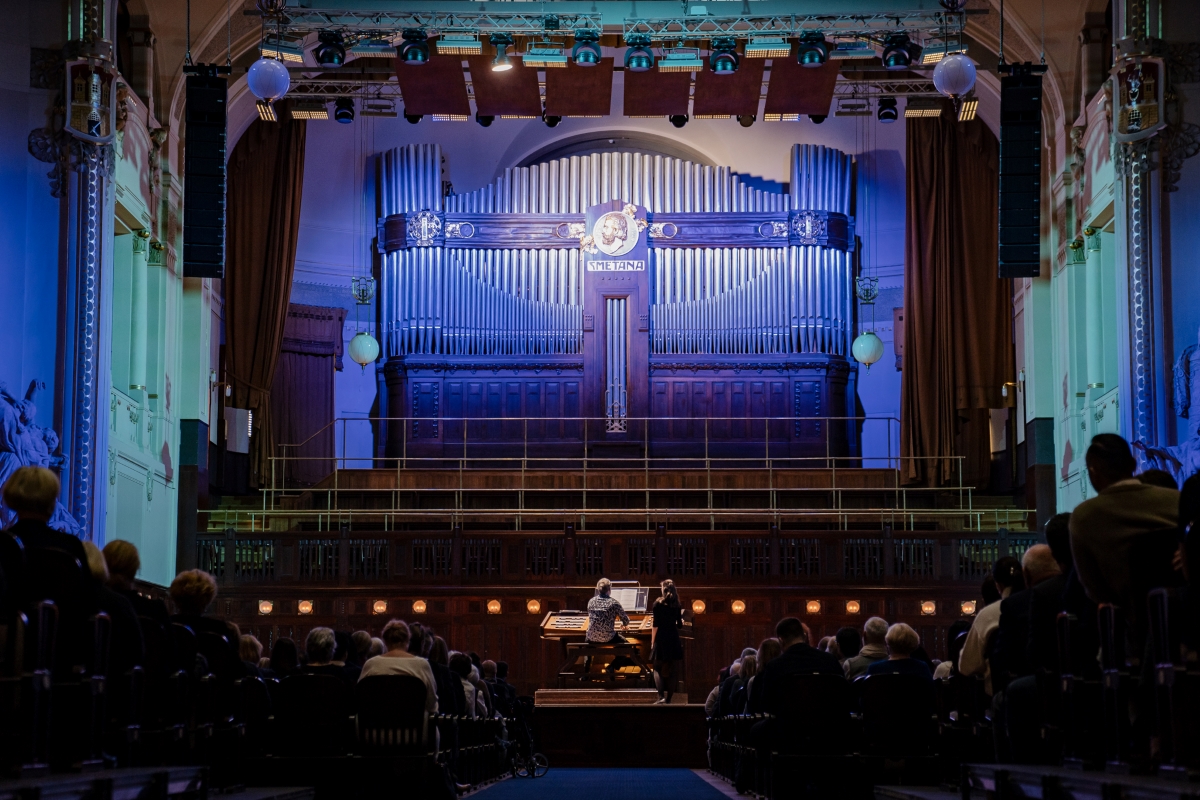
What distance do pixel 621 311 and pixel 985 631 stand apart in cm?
1506

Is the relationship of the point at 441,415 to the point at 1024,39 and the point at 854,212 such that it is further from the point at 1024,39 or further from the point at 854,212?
the point at 1024,39

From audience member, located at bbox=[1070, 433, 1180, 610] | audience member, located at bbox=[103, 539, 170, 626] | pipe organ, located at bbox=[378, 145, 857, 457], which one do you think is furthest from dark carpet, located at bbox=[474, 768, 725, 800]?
pipe organ, located at bbox=[378, 145, 857, 457]

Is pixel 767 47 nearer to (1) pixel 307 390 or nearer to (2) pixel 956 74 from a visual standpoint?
(2) pixel 956 74

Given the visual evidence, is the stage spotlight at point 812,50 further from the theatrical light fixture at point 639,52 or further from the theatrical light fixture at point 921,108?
the theatrical light fixture at point 921,108

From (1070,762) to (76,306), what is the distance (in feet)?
35.3

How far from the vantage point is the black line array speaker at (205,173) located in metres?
14.6

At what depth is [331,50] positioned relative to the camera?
15.3 meters

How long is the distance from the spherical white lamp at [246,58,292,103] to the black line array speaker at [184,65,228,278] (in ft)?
3.43

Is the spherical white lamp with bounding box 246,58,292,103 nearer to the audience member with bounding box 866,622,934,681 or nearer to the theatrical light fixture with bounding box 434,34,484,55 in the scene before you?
the theatrical light fixture with bounding box 434,34,484,55

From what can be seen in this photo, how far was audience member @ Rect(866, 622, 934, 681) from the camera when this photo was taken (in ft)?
23.6

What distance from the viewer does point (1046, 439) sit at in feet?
59.2

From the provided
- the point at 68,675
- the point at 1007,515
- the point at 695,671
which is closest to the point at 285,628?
the point at 695,671

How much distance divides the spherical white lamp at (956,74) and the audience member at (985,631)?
25.1ft

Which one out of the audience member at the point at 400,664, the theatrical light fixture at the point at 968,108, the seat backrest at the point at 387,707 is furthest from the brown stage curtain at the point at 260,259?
the seat backrest at the point at 387,707
